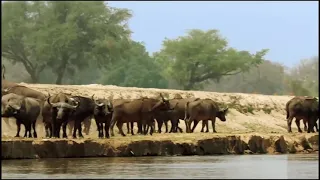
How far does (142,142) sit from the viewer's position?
32.3m

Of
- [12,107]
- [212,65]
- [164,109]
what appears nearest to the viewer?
[12,107]

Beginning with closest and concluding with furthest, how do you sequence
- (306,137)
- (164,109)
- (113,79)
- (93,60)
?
1. (306,137)
2. (164,109)
3. (93,60)
4. (113,79)

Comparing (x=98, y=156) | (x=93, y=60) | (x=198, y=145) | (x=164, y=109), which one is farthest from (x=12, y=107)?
(x=93, y=60)

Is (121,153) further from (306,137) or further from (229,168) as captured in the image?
(306,137)

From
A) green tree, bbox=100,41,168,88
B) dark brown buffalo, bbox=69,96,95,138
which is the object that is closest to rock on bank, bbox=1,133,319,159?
dark brown buffalo, bbox=69,96,95,138

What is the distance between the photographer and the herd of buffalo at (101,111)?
35.3 meters

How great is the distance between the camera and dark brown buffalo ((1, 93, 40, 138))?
3427 centimetres

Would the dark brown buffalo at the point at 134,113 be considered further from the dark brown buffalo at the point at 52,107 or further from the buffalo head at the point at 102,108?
the dark brown buffalo at the point at 52,107

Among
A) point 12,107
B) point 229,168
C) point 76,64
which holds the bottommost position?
point 229,168

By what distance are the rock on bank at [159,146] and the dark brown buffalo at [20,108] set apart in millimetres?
3364

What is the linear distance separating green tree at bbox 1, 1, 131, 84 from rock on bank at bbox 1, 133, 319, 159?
127ft

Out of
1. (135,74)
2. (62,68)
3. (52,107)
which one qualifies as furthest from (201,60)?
(52,107)

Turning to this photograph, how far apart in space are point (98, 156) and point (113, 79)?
63.2m

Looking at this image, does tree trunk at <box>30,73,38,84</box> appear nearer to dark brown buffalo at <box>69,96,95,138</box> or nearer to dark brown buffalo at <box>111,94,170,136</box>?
dark brown buffalo at <box>111,94,170,136</box>
